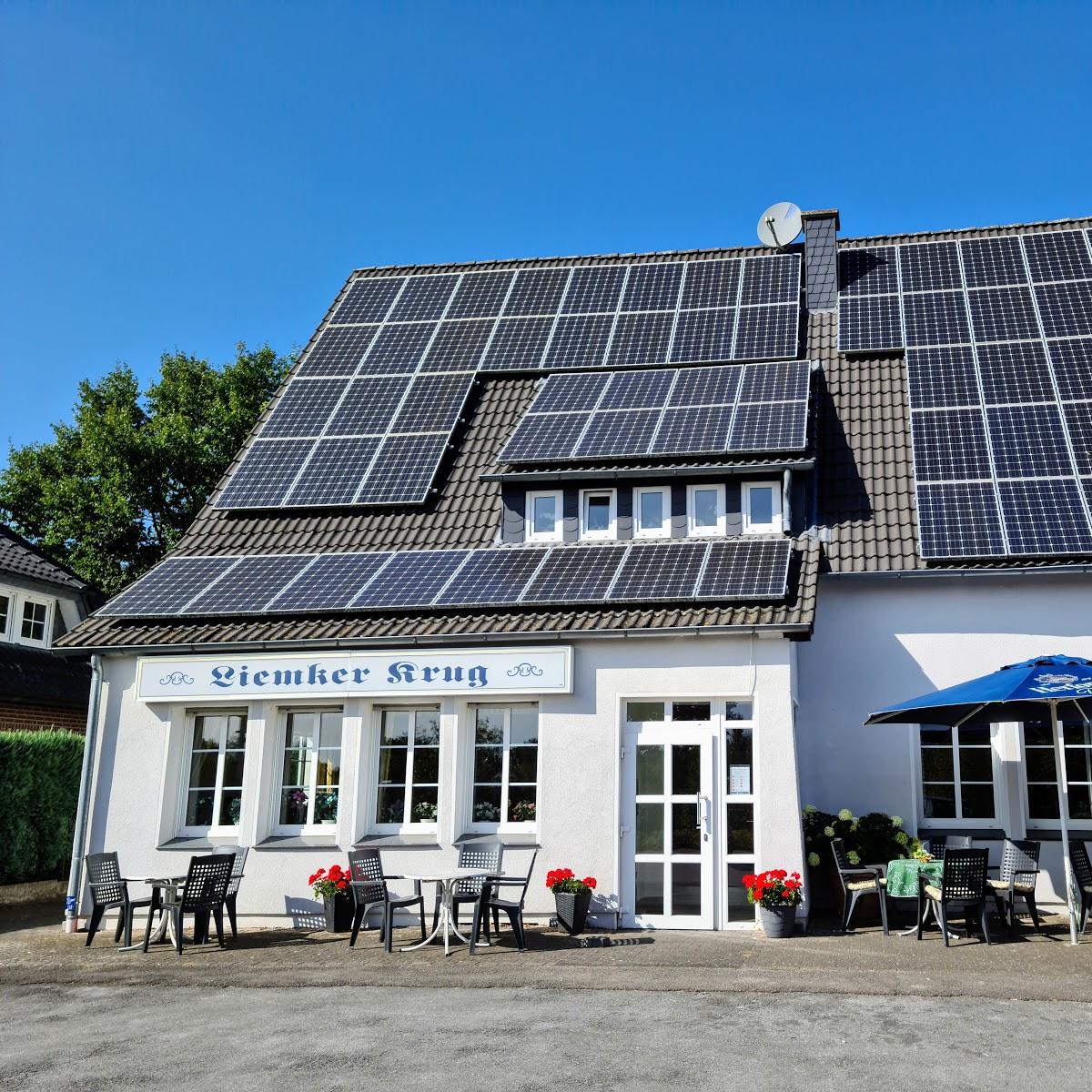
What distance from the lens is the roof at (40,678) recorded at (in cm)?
1975

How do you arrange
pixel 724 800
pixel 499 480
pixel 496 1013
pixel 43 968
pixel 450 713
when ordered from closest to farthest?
pixel 496 1013 → pixel 43 968 → pixel 724 800 → pixel 450 713 → pixel 499 480

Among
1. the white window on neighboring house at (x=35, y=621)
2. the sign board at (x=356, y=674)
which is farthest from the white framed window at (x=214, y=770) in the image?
the white window on neighboring house at (x=35, y=621)

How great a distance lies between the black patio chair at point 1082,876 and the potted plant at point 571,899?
5086 millimetres

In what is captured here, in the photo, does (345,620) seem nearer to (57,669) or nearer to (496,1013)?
(496,1013)

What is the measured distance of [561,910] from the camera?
→ 1266cm

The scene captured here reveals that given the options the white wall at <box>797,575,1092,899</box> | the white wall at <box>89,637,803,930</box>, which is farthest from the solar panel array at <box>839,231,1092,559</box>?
the white wall at <box>89,637,803,930</box>

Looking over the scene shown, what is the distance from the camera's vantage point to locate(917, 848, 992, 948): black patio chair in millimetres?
11375

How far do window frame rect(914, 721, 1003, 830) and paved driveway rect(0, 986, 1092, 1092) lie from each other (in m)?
5.63

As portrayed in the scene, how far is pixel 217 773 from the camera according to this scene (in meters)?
14.8

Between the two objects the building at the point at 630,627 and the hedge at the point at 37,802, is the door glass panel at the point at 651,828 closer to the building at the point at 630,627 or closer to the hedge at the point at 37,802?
the building at the point at 630,627

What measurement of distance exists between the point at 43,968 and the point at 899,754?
1009 cm

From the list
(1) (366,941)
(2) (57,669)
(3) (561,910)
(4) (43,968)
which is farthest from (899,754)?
(2) (57,669)

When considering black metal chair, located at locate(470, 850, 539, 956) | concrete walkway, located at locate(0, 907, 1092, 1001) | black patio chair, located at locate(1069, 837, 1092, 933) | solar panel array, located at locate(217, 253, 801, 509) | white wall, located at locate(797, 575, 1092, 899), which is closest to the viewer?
concrete walkway, located at locate(0, 907, 1092, 1001)

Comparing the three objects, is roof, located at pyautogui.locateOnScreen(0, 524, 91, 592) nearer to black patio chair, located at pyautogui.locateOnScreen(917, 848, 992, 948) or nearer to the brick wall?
the brick wall
